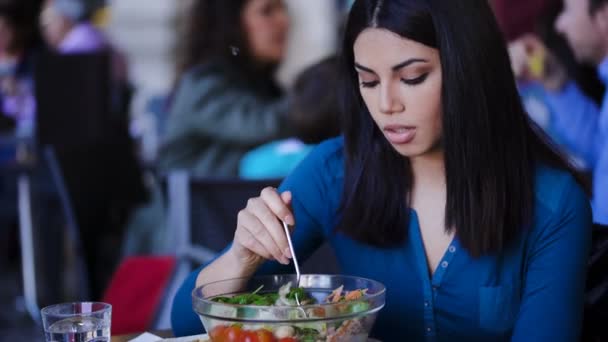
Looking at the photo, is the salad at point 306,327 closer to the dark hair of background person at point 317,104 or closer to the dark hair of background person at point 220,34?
the dark hair of background person at point 317,104

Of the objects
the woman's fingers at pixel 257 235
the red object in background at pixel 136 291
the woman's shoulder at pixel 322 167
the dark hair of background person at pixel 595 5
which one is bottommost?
the red object in background at pixel 136 291

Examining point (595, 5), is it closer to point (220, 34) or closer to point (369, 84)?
point (220, 34)

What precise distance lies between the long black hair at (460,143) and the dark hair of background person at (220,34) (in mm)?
2382

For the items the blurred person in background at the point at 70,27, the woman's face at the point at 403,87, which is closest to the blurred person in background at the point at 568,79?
the woman's face at the point at 403,87

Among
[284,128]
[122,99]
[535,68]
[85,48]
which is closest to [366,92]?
[535,68]

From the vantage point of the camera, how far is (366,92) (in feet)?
5.63

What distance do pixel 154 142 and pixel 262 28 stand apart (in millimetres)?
Answer: 1876

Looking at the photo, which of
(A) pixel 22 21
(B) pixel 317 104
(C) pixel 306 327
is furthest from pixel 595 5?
(A) pixel 22 21

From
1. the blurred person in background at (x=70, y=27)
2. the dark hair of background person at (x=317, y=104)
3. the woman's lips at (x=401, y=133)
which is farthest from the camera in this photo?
the blurred person in background at (x=70, y=27)

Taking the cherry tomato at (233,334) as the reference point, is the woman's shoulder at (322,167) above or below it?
above

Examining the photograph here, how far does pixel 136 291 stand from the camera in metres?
3.42

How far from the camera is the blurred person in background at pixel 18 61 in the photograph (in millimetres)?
5758

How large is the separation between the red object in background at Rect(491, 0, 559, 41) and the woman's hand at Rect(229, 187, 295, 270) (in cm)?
265

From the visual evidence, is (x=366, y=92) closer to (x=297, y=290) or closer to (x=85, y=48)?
(x=297, y=290)
